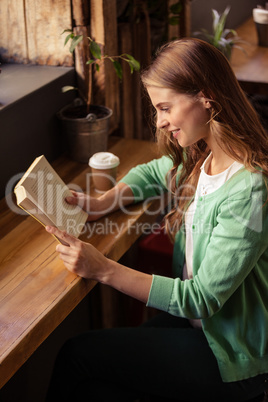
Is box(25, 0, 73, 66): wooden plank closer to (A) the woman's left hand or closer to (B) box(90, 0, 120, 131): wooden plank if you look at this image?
(B) box(90, 0, 120, 131): wooden plank

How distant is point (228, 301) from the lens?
59.3 inches

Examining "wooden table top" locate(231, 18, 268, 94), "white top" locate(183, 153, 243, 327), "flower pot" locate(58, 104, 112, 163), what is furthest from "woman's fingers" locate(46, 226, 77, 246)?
"wooden table top" locate(231, 18, 268, 94)

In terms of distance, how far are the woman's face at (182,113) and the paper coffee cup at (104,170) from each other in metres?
0.42

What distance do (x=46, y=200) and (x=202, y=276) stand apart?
48cm

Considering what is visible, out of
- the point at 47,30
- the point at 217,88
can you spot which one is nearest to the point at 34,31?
the point at 47,30

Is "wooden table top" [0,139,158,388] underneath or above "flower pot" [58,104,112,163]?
underneath

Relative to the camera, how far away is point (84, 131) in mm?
2059

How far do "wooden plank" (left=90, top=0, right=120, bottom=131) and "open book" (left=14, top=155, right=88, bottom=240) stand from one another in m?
0.66

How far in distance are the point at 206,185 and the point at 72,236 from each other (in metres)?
0.42

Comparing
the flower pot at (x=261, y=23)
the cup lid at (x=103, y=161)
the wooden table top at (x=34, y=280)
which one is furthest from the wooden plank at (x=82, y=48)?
the flower pot at (x=261, y=23)

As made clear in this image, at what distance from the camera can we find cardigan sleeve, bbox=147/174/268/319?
137cm

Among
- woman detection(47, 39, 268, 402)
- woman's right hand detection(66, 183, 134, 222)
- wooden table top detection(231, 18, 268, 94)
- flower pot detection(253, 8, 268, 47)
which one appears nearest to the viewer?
woman detection(47, 39, 268, 402)

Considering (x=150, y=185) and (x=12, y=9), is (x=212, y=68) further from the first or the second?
(x=12, y=9)

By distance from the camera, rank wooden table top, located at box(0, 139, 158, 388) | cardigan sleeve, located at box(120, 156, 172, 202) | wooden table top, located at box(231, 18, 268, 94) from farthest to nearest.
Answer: wooden table top, located at box(231, 18, 268, 94) → cardigan sleeve, located at box(120, 156, 172, 202) → wooden table top, located at box(0, 139, 158, 388)
